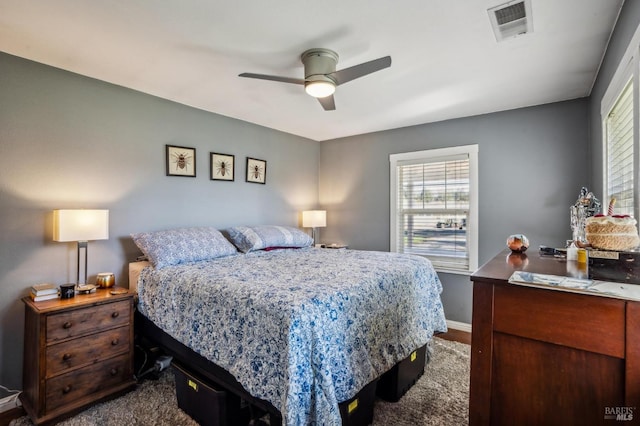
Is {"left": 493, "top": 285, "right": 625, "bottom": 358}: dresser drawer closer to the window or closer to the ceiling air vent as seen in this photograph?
the ceiling air vent

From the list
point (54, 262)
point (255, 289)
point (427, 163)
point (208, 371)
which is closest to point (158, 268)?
point (54, 262)

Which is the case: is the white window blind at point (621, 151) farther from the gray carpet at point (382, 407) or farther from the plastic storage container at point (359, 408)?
the plastic storage container at point (359, 408)

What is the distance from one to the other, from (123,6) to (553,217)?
397 centimetres

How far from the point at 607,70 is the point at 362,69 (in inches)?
68.9

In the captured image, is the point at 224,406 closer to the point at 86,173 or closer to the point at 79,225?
the point at 79,225

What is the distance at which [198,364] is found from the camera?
201 centimetres

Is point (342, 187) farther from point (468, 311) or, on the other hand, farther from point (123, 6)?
point (123, 6)

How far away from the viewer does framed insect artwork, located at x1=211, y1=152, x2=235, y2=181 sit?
3.54 meters

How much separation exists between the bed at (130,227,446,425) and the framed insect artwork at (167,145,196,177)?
0.69 m

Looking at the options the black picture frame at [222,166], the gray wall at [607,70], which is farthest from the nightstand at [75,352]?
the gray wall at [607,70]

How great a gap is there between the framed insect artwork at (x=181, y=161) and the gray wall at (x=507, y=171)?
2333 mm

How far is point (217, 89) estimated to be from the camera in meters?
2.88

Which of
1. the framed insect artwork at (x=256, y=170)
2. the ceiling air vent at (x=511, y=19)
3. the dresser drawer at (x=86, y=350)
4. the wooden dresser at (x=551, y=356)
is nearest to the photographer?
the wooden dresser at (x=551, y=356)

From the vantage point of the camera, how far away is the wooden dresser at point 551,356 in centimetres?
96
